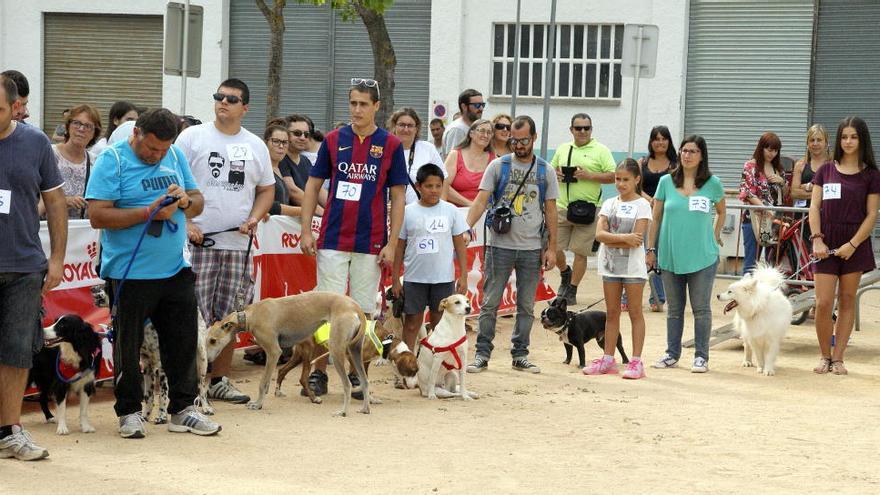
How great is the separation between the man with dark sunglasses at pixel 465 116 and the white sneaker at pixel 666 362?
128 inches

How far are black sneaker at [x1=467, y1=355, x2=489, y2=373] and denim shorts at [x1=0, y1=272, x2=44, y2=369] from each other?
14.7 ft

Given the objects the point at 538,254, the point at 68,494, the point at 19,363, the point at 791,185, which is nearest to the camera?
the point at 68,494

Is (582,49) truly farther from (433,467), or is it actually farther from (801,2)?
(433,467)

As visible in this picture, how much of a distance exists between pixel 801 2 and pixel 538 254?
13.8 meters

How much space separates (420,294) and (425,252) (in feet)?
1.09

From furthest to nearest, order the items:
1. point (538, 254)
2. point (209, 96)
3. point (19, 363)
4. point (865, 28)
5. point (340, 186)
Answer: point (209, 96)
point (865, 28)
point (538, 254)
point (340, 186)
point (19, 363)

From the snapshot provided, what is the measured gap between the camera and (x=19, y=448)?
23.4 ft

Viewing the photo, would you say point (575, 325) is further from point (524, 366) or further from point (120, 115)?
point (120, 115)

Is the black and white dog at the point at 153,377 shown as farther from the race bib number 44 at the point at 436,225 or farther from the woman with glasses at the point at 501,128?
the woman with glasses at the point at 501,128

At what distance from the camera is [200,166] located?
8828 millimetres

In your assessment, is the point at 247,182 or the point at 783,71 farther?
the point at 783,71

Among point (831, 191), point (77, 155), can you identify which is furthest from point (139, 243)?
point (831, 191)

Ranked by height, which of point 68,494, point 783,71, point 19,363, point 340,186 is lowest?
point 68,494

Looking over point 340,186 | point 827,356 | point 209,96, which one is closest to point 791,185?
point 827,356
